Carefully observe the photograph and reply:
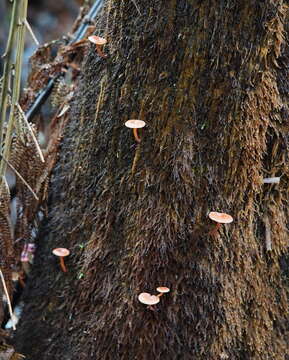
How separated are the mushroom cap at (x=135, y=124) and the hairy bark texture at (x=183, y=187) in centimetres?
4

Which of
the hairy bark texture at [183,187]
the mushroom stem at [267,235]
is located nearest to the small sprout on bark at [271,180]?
the hairy bark texture at [183,187]

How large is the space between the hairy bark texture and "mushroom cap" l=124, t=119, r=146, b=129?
0.14 ft

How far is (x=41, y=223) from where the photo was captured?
2.52m

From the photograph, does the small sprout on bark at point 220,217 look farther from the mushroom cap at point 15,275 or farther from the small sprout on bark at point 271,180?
the mushroom cap at point 15,275

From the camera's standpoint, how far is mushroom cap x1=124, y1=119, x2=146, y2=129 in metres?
1.85

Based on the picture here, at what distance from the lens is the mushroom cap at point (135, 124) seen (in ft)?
6.08

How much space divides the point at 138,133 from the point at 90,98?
0.36 m

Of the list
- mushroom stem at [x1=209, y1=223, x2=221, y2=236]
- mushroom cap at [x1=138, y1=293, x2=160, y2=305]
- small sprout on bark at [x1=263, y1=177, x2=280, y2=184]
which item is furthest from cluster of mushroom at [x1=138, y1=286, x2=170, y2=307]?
small sprout on bark at [x1=263, y1=177, x2=280, y2=184]

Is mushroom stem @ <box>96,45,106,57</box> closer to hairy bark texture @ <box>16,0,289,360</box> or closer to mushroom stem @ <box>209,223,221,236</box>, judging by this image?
hairy bark texture @ <box>16,0,289,360</box>

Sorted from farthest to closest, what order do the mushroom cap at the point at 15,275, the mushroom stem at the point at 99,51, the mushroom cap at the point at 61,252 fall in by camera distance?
the mushroom cap at the point at 15,275
the mushroom cap at the point at 61,252
the mushroom stem at the point at 99,51

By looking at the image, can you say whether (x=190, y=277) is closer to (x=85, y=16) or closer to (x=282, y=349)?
(x=282, y=349)

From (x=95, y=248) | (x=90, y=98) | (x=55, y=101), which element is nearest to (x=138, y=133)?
(x=90, y=98)

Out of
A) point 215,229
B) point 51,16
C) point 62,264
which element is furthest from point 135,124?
point 51,16

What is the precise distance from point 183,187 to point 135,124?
1.00ft
